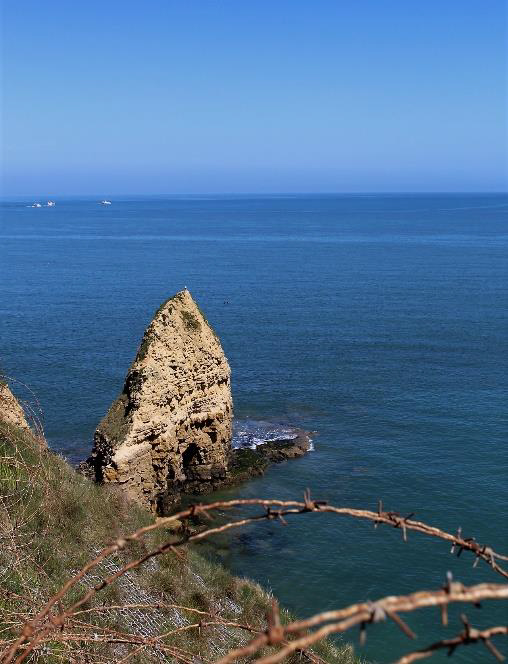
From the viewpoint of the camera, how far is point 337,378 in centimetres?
4328

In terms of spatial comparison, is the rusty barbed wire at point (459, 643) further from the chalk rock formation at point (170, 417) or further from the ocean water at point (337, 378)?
the chalk rock formation at point (170, 417)

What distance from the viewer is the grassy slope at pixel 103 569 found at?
27.8 ft

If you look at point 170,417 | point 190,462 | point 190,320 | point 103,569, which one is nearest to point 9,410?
point 103,569

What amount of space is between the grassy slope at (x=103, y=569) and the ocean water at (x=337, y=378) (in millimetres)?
5214

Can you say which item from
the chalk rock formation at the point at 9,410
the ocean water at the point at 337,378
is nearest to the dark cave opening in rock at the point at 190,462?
the ocean water at the point at 337,378

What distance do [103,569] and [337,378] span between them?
3255 centimetres

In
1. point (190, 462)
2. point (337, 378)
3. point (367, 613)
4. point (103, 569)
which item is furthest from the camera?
point (337, 378)

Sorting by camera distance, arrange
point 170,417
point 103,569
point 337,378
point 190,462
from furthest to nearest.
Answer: point 337,378 → point 190,462 → point 170,417 → point 103,569

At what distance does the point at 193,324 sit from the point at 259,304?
3861cm

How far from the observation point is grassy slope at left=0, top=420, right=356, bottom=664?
8484 mm

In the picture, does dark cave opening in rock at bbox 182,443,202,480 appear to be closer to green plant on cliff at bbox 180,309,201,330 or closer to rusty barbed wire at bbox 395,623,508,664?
green plant on cliff at bbox 180,309,201,330

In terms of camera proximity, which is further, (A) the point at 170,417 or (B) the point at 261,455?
(B) the point at 261,455

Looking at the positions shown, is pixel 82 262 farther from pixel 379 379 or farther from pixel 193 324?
pixel 193 324

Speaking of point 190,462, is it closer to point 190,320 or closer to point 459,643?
point 190,320
